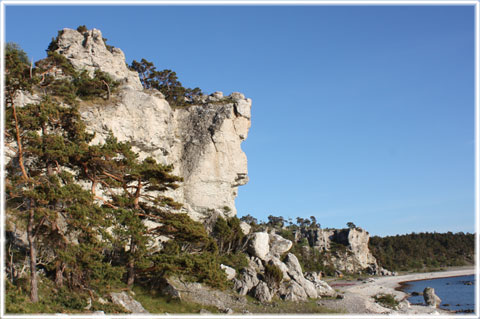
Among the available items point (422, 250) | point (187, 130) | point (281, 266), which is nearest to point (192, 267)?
point (281, 266)

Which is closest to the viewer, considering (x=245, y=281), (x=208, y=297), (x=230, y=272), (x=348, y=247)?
(x=208, y=297)

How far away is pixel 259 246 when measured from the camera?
139ft

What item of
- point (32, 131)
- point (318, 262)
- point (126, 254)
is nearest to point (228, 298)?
point (126, 254)

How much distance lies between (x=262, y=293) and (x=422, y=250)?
335 feet

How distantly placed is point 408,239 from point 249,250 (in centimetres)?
9895

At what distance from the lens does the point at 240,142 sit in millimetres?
49875

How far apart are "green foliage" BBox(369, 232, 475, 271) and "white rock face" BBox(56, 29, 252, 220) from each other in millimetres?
74084

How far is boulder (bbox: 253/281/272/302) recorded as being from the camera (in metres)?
30.7

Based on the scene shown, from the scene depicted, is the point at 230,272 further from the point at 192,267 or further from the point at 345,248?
the point at 345,248

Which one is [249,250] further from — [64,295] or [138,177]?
[64,295]

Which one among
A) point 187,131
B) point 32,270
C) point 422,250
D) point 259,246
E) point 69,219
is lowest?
point 422,250

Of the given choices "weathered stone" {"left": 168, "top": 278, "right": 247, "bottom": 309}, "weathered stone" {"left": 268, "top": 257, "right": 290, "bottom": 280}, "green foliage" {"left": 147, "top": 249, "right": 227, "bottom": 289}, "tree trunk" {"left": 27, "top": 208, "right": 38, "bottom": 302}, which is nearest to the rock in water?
"weathered stone" {"left": 268, "top": 257, "right": 290, "bottom": 280}

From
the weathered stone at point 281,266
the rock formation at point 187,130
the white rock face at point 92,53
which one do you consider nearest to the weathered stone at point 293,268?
the weathered stone at point 281,266

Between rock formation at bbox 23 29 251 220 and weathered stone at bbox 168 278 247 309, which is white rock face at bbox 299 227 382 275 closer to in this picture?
rock formation at bbox 23 29 251 220
